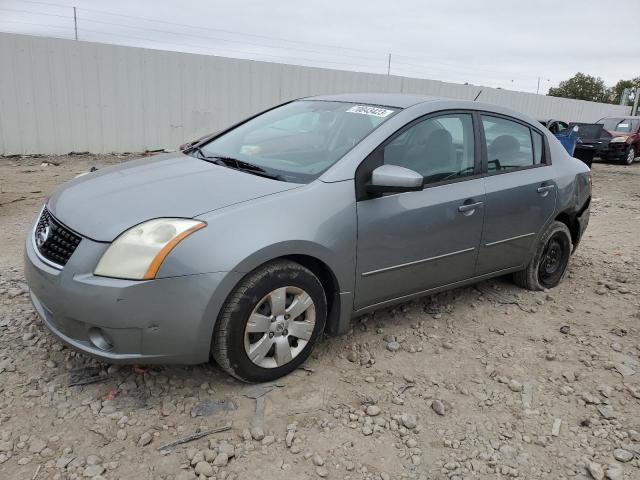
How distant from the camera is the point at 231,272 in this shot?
2.47m

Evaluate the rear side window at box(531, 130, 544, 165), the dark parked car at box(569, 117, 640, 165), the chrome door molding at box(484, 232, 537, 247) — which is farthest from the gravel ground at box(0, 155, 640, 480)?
the dark parked car at box(569, 117, 640, 165)

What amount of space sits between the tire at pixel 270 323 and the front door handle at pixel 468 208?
1.18 m

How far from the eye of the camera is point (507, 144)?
3951 millimetres

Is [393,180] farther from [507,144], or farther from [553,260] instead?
[553,260]

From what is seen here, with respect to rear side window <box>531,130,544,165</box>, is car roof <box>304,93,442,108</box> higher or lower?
higher

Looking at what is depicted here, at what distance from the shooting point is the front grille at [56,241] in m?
2.52

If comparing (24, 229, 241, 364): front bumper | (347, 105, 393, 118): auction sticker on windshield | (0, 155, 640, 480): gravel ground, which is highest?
(347, 105, 393, 118): auction sticker on windshield

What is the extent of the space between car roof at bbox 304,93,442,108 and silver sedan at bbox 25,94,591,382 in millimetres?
25

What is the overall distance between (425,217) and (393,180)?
18.4 inches

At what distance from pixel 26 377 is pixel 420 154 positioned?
2.61 meters

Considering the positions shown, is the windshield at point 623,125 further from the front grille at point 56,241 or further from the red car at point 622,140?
the front grille at point 56,241

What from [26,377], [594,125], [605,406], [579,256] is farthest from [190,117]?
[594,125]

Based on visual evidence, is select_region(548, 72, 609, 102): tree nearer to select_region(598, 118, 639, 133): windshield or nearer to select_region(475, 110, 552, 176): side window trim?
select_region(598, 118, 639, 133): windshield

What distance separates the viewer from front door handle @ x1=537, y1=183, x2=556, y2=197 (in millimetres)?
4043
